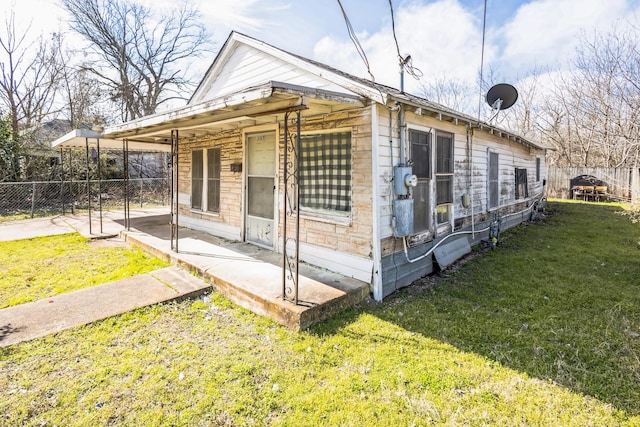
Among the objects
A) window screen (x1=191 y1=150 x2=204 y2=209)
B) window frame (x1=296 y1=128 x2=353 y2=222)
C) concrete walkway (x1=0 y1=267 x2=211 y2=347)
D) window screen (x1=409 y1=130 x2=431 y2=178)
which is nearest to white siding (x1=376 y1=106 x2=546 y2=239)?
window screen (x1=409 y1=130 x2=431 y2=178)

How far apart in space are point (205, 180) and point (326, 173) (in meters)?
3.72

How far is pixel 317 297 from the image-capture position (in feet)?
12.5

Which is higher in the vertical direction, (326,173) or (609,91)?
(609,91)

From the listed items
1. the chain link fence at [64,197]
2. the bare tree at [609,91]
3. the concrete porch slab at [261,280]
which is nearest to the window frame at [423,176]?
the concrete porch slab at [261,280]

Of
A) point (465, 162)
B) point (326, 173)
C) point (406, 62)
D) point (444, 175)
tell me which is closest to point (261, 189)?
point (326, 173)

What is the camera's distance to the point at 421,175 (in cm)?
523

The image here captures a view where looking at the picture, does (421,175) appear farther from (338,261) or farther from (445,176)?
(338,261)

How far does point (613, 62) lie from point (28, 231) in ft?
60.2

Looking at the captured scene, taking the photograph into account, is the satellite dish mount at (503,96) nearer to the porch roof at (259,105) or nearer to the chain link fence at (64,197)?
the porch roof at (259,105)

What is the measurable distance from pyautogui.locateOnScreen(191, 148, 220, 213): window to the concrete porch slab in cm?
103

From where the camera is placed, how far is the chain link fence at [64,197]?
11.3m

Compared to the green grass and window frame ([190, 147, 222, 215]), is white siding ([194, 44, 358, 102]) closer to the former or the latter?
window frame ([190, 147, 222, 215])

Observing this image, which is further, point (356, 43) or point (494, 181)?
point (494, 181)

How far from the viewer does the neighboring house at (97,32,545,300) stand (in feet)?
14.0
